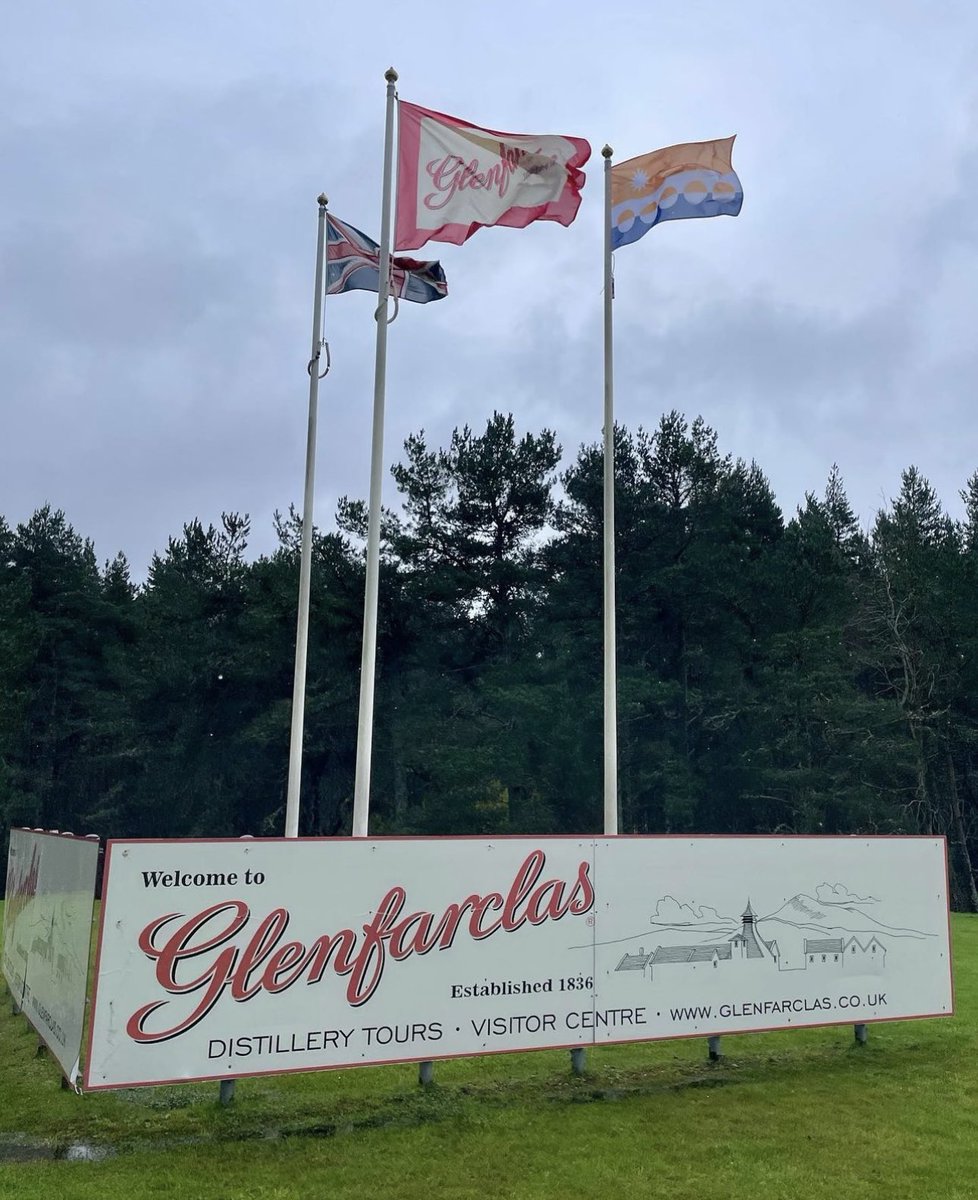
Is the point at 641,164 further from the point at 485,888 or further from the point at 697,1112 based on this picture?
the point at 697,1112

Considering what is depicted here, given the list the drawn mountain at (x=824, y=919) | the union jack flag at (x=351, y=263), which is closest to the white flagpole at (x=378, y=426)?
the union jack flag at (x=351, y=263)

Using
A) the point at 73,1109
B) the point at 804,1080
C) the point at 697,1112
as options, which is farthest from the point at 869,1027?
the point at 73,1109

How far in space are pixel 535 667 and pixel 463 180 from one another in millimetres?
28299

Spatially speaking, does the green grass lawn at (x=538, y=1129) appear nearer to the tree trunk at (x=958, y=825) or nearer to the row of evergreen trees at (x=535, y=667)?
the row of evergreen trees at (x=535, y=667)

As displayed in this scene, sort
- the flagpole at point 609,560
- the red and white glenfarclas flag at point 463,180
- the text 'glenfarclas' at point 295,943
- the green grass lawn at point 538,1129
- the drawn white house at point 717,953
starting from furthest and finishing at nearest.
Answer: the red and white glenfarclas flag at point 463,180, the flagpole at point 609,560, the drawn white house at point 717,953, the text 'glenfarclas' at point 295,943, the green grass lawn at point 538,1129

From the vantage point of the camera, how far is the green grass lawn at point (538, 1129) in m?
6.41

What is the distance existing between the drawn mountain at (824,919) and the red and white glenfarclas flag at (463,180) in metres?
8.02

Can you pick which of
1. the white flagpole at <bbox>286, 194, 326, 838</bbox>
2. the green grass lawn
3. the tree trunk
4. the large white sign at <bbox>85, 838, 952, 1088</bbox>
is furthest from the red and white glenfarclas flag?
the tree trunk

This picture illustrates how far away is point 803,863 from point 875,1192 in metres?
3.81

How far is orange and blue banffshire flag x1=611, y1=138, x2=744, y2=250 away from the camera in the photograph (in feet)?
43.0

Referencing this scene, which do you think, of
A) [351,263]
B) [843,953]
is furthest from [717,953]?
[351,263]

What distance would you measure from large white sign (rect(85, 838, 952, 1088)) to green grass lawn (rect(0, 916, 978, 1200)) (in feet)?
1.44

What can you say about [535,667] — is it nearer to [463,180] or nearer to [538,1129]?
[463,180]

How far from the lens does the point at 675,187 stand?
43.4 feet
